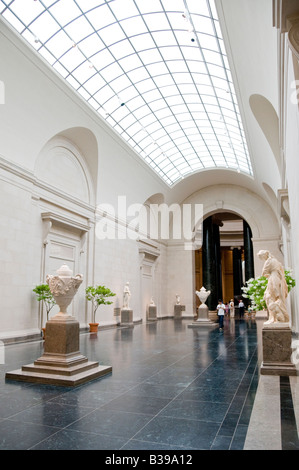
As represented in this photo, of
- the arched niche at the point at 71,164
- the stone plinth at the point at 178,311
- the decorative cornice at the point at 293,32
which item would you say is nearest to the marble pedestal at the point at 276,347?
the decorative cornice at the point at 293,32

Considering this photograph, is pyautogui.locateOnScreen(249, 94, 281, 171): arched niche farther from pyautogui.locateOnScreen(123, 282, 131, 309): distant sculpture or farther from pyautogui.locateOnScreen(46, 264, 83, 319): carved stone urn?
pyautogui.locateOnScreen(123, 282, 131, 309): distant sculpture

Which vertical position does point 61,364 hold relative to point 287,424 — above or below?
above

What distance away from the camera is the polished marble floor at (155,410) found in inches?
162

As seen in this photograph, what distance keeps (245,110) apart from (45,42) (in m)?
9.14

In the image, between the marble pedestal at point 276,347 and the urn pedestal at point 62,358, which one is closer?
the urn pedestal at point 62,358

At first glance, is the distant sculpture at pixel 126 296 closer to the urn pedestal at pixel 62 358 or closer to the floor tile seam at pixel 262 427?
the urn pedestal at pixel 62 358

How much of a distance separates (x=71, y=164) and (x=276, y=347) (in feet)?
47.4

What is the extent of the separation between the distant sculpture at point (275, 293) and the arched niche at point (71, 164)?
11023 mm

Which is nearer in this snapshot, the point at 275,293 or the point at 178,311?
the point at 275,293

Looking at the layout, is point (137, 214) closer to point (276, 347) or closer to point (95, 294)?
point (95, 294)

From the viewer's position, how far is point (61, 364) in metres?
7.40

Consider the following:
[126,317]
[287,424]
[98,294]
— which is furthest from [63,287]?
[126,317]

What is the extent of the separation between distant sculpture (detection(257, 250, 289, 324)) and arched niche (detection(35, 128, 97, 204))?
11023 mm

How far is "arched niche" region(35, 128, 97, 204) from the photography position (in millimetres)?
16922
